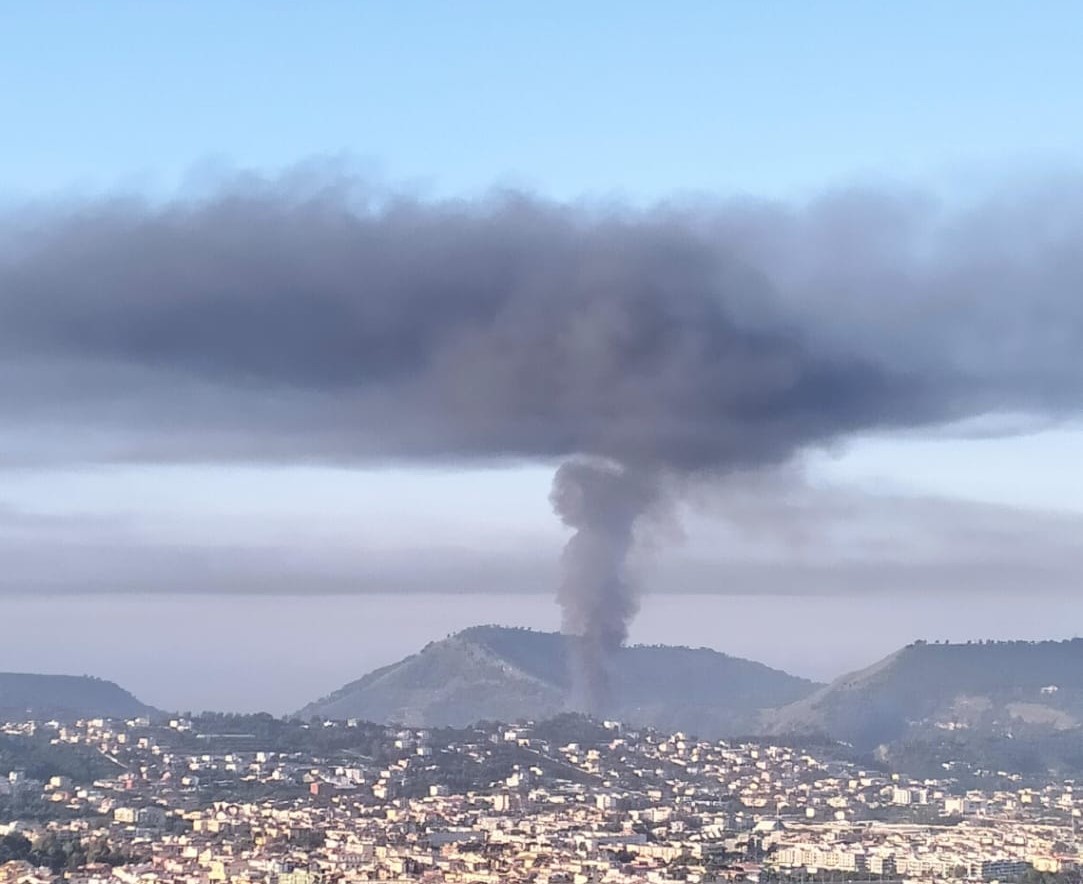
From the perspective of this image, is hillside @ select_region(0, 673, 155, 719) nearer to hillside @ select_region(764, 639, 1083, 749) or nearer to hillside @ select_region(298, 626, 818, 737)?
hillside @ select_region(298, 626, 818, 737)

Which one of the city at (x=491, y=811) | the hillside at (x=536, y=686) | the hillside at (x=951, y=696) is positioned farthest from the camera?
the hillside at (x=536, y=686)

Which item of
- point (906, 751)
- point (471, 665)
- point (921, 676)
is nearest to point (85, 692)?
point (471, 665)

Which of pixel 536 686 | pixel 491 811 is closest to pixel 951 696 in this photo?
pixel 536 686

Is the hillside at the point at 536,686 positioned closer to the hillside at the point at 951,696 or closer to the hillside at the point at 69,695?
the hillside at the point at 951,696

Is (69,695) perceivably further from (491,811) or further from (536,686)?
(491,811)

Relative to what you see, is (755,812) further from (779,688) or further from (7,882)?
(779,688)

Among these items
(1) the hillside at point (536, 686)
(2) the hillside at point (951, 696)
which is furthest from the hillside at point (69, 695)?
(2) the hillside at point (951, 696)

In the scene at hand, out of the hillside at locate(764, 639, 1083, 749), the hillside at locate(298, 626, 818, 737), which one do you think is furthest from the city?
the hillside at locate(298, 626, 818, 737)
